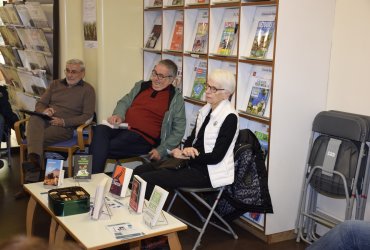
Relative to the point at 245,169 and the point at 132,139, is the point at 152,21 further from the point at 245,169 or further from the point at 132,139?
the point at 245,169

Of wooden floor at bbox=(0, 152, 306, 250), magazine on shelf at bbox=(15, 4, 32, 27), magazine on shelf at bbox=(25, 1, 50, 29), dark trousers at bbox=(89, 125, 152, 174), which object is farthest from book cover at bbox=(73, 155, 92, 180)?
magazine on shelf at bbox=(15, 4, 32, 27)

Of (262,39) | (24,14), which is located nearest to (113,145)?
(262,39)

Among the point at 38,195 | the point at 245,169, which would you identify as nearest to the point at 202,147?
the point at 245,169

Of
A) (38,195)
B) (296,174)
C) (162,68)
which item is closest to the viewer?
(38,195)

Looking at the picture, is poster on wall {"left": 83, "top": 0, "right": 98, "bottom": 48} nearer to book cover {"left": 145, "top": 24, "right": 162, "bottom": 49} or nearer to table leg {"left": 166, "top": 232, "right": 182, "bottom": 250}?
book cover {"left": 145, "top": 24, "right": 162, "bottom": 49}

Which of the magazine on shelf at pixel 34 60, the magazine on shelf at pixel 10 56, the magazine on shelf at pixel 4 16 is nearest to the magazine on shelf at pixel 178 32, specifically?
the magazine on shelf at pixel 34 60

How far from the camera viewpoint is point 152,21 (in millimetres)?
5234

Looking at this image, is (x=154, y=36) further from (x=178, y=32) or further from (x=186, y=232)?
(x=186, y=232)

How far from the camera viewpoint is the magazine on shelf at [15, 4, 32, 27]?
6.02 meters

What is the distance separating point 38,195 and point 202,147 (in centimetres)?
124

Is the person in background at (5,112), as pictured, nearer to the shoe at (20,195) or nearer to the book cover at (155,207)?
the shoe at (20,195)

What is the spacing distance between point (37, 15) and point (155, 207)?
154 inches

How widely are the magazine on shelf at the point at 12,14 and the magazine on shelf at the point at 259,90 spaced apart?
3678mm

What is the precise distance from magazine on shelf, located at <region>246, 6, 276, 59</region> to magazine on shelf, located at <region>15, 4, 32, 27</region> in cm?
331
